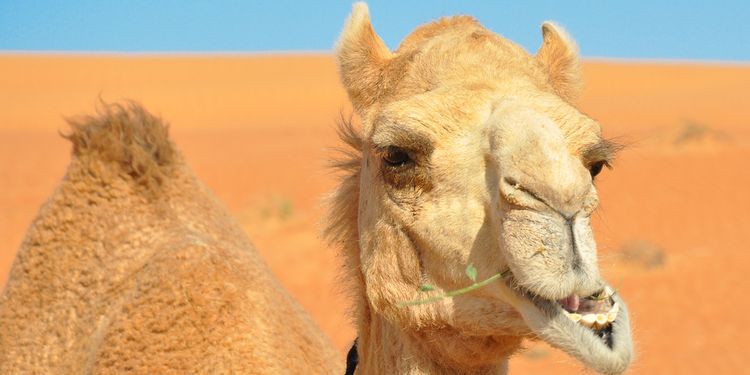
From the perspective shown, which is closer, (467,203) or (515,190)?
(515,190)

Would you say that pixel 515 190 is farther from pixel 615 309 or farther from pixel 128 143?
pixel 128 143

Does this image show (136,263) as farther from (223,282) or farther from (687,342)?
(687,342)

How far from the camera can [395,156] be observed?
10.5ft

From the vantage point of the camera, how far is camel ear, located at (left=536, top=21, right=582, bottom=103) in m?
3.85

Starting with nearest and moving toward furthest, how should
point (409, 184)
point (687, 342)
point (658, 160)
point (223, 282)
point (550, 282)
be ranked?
point (550, 282) < point (409, 184) < point (223, 282) < point (687, 342) < point (658, 160)

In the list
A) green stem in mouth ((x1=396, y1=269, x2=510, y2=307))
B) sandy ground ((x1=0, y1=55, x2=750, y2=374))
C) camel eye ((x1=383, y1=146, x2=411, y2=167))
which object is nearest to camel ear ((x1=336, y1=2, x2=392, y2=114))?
sandy ground ((x1=0, y1=55, x2=750, y2=374))

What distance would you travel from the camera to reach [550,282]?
256 cm

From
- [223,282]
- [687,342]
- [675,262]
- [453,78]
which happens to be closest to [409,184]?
[453,78]

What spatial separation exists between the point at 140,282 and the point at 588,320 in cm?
253

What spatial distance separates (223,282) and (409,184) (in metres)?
1.50

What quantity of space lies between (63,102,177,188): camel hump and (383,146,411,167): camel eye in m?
2.35

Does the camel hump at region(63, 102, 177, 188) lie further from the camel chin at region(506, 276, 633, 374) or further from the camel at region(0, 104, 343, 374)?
the camel chin at region(506, 276, 633, 374)

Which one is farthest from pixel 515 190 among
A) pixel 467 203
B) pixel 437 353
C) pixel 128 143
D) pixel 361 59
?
pixel 128 143

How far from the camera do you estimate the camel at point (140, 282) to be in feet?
13.7
